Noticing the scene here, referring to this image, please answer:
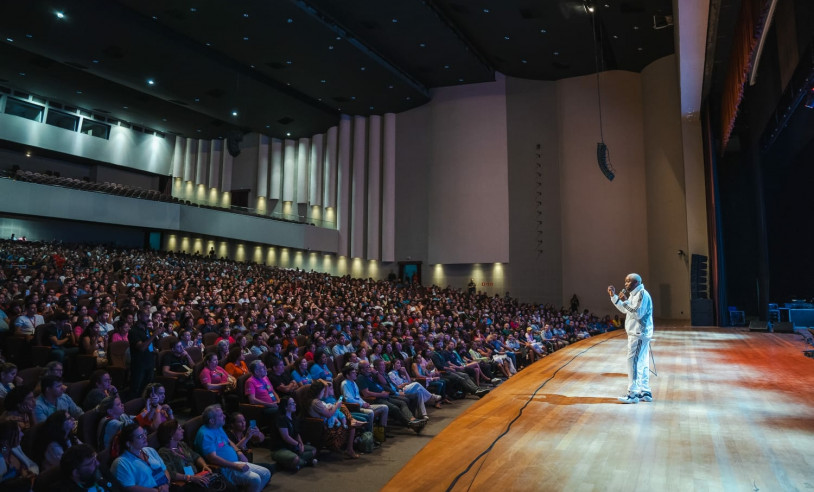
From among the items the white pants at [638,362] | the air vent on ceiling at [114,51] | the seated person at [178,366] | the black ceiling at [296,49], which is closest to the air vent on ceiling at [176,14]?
the black ceiling at [296,49]

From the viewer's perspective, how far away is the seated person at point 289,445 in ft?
13.7

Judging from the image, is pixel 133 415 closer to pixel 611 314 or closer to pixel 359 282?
pixel 359 282

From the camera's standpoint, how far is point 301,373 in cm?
558

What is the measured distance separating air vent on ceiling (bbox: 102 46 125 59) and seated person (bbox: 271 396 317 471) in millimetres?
15976

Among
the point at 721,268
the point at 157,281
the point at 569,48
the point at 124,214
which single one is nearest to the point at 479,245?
the point at 569,48

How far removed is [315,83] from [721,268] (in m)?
14.4

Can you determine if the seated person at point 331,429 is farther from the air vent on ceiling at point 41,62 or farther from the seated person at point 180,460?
the air vent on ceiling at point 41,62

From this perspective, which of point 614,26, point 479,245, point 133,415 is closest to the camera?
point 133,415

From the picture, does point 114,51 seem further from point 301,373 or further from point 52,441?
point 52,441

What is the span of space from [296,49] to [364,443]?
1492 centimetres

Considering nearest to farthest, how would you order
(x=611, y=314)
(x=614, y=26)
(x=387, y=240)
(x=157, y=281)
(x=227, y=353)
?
(x=227, y=353) < (x=157, y=281) < (x=614, y=26) < (x=611, y=314) < (x=387, y=240)

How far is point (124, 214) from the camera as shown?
1958 centimetres

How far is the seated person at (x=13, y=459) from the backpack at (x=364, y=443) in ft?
8.04

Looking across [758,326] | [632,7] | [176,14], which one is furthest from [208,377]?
[632,7]
